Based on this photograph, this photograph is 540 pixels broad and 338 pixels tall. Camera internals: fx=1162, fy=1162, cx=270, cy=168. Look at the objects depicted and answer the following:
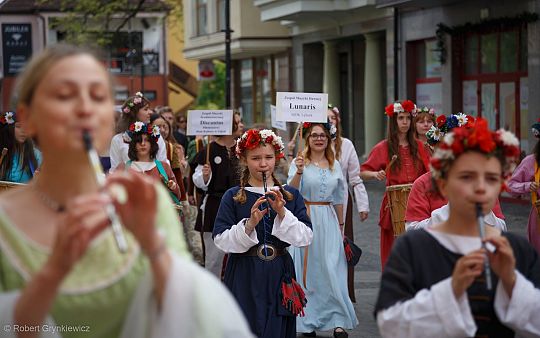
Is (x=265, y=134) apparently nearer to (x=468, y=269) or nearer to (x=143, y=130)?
(x=143, y=130)

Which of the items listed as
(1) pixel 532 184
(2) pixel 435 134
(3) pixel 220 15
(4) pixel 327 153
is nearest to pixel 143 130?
(4) pixel 327 153

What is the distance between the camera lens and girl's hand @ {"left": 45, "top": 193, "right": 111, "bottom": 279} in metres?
2.79

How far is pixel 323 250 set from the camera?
34.6ft

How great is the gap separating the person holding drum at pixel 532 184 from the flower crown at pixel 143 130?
3610 millimetres

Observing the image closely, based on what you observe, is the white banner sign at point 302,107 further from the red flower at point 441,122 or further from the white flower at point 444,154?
the white flower at point 444,154

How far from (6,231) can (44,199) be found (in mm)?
135

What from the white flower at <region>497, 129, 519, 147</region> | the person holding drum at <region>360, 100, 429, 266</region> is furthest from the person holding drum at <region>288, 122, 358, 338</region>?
the white flower at <region>497, 129, 519, 147</region>

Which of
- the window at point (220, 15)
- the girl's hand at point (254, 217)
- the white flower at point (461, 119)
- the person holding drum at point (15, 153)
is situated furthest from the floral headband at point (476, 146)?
the window at point (220, 15)

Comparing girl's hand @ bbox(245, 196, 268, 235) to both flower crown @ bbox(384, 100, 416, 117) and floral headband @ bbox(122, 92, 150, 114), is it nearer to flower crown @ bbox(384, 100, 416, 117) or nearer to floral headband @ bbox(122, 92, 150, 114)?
flower crown @ bbox(384, 100, 416, 117)

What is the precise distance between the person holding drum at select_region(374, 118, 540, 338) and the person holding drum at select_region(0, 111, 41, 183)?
24.8ft

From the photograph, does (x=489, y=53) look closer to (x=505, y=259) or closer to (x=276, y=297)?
(x=276, y=297)

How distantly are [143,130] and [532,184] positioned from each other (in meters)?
3.99

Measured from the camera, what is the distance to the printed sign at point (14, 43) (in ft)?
198

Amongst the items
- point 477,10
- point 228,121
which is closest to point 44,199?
point 228,121
